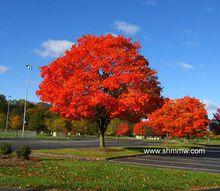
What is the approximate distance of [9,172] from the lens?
1555 cm

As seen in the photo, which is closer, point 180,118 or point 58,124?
point 180,118

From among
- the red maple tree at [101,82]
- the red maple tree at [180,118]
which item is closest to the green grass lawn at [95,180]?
the red maple tree at [101,82]

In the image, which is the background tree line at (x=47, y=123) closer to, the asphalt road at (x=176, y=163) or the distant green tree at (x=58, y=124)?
the distant green tree at (x=58, y=124)

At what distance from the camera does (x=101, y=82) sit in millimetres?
32188

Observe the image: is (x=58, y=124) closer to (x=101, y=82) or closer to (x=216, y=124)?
(x=216, y=124)

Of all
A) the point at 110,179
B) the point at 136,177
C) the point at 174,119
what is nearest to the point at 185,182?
the point at 136,177

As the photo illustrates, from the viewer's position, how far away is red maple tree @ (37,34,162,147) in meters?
31.4

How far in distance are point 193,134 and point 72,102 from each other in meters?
35.5

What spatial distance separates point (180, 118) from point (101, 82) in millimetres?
30845

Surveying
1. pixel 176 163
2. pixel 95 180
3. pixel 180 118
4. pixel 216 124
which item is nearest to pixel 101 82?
pixel 176 163

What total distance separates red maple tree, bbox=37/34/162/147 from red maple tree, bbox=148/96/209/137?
27.0m

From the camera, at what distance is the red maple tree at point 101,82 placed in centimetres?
3142

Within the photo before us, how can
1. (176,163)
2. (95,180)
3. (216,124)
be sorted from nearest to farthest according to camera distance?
(95,180), (176,163), (216,124)

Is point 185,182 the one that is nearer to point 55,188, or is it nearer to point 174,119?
point 55,188
